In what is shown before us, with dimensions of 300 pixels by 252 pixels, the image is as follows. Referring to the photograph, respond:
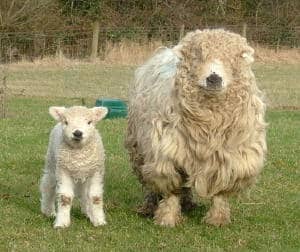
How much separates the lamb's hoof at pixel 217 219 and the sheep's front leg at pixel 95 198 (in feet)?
3.18

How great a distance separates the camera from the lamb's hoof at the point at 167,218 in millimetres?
7031

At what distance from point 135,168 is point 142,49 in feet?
72.2

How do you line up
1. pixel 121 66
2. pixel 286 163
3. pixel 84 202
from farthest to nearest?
pixel 121 66 < pixel 286 163 < pixel 84 202

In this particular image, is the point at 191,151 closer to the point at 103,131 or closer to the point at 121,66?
the point at 103,131

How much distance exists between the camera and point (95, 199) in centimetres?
682

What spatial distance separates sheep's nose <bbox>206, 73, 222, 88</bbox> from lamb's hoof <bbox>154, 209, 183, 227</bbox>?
1.35m

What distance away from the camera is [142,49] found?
29.5 metres

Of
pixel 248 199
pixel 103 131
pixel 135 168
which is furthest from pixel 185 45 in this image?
pixel 103 131

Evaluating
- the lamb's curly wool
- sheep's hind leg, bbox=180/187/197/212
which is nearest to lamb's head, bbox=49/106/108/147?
the lamb's curly wool

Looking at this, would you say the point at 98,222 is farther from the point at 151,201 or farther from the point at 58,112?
the point at 58,112

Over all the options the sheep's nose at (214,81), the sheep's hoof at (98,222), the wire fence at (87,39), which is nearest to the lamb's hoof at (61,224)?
the sheep's hoof at (98,222)

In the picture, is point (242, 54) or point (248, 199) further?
point (248, 199)

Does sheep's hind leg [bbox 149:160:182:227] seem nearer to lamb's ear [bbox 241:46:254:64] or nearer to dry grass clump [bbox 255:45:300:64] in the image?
lamb's ear [bbox 241:46:254:64]

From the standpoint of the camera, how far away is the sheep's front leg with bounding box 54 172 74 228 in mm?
6723
